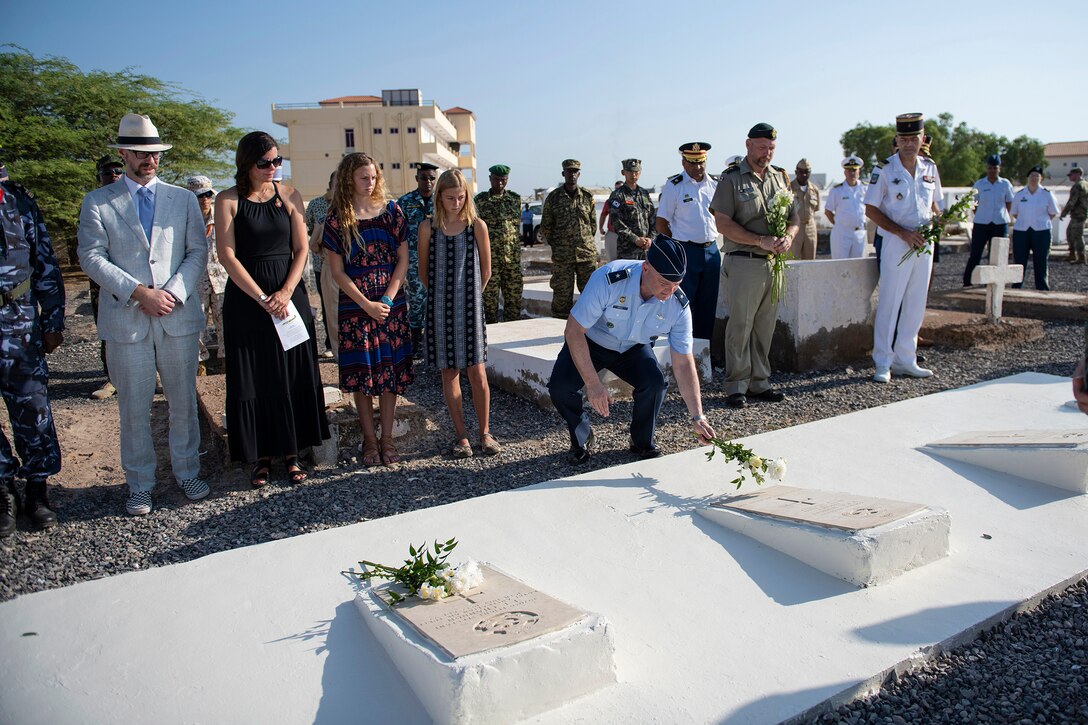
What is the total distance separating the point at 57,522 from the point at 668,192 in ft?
16.5

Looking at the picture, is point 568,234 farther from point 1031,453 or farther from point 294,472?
point 1031,453

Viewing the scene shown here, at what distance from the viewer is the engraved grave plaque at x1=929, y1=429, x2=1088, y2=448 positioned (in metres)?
4.04

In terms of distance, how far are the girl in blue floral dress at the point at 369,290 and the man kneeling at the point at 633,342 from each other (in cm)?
101

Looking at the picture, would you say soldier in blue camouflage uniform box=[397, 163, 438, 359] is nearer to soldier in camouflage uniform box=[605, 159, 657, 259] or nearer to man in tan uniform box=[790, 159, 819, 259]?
soldier in camouflage uniform box=[605, 159, 657, 259]

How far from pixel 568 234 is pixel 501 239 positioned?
38.4 inches

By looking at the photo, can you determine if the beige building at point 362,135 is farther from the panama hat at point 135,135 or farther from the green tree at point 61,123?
the panama hat at point 135,135

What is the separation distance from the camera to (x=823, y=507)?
345cm

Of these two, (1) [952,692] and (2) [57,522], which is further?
(2) [57,522]

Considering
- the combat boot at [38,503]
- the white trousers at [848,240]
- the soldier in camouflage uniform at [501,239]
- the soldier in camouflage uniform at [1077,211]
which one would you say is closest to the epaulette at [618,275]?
the combat boot at [38,503]

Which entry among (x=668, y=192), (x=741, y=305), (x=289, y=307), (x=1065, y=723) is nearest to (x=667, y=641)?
(x=1065, y=723)

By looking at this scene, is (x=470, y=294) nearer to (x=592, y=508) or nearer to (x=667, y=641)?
(x=592, y=508)

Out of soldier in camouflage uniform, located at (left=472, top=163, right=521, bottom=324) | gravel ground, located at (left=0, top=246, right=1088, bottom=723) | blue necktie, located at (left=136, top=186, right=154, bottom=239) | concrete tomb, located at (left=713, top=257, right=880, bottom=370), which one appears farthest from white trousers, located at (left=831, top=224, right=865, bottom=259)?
blue necktie, located at (left=136, top=186, right=154, bottom=239)

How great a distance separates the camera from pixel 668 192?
22.8ft

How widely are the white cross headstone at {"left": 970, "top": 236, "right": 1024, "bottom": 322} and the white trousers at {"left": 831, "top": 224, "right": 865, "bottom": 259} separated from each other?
10.4 ft
